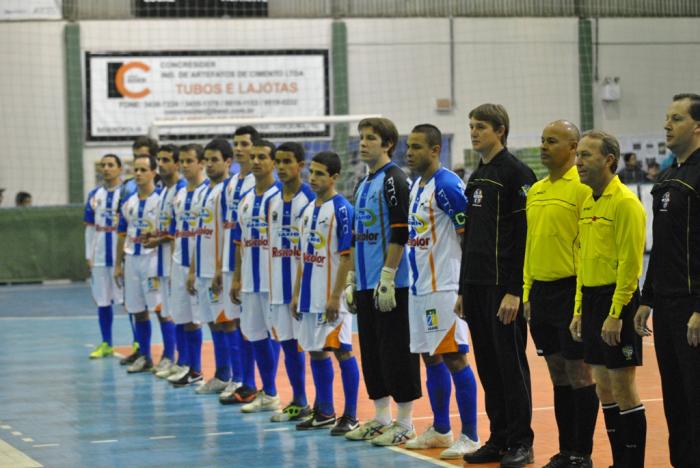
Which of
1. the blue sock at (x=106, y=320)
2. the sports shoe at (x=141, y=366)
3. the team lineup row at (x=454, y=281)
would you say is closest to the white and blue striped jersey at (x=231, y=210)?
the team lineup row at (x=454, y=281)

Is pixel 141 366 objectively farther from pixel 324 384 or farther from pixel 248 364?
pixel 324 384

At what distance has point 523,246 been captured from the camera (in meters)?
7.39

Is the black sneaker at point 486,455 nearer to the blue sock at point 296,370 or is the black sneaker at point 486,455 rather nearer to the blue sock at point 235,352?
the blue sock at point 296,370

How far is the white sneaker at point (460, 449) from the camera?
7.81 meters

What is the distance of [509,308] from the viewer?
722 centimetres

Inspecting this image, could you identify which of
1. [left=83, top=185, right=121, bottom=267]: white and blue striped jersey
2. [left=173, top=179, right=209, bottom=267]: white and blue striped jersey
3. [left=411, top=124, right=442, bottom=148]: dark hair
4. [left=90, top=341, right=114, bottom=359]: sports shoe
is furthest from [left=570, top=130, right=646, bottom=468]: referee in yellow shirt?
[left=90, top=341, right=114, bottom=359]: sports shoe

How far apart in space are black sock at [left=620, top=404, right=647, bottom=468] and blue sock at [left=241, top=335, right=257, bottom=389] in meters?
4.60

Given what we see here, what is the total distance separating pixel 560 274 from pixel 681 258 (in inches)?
42.4

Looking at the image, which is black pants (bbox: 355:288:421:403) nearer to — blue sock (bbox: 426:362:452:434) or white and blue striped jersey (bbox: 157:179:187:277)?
blue sock (bbox: 426:362:452:434)

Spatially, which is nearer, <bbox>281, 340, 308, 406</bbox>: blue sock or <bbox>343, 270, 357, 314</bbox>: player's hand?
<bbox>343, 270, 357, 314</bbox>: player's hand

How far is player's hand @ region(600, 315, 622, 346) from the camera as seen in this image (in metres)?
6.36

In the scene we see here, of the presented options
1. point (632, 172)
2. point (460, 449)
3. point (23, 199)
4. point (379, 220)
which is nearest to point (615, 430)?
point (460, 449)

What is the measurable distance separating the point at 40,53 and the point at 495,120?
19.4 metres

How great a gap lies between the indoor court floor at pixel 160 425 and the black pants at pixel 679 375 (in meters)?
1.06
